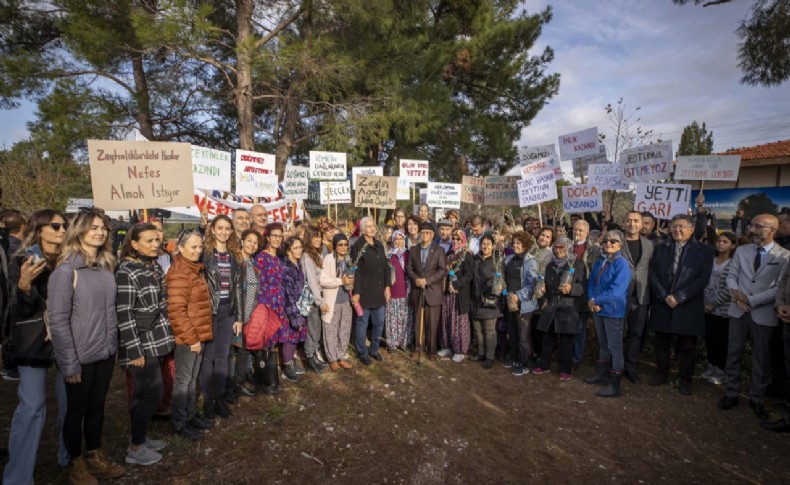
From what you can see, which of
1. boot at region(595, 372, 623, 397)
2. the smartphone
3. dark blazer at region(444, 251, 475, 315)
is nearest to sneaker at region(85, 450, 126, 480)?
the smartphone

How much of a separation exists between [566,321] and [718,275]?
202 cm

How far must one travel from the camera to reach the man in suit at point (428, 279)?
19.0 feet

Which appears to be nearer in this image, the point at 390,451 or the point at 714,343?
the point at 390,451

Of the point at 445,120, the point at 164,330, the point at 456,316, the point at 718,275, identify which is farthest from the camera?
the point at 445,120

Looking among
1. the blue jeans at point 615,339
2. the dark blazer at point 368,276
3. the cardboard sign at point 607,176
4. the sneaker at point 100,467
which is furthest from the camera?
the cardboard sign at point 607,176

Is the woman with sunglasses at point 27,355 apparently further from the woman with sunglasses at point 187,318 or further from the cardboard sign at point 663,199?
the cardboard sign at point 663,199

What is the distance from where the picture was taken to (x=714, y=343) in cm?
541

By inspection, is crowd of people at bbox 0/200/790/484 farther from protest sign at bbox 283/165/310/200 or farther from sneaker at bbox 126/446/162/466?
protest sign at bbox 283/165/310/200

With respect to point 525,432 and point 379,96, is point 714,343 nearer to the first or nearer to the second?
point 525,432

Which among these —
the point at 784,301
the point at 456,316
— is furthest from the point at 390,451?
the point at 784,301

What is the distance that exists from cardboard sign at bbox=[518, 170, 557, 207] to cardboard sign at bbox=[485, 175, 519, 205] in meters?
1.51

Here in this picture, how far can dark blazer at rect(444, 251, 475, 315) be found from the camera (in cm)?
580

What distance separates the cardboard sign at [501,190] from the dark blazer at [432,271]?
16.2 feet

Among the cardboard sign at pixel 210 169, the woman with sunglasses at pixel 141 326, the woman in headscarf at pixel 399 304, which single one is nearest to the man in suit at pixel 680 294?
the woman in headscarf at pixel 399 304
